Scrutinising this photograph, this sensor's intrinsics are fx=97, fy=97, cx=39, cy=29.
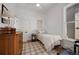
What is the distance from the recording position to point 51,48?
5.62ft

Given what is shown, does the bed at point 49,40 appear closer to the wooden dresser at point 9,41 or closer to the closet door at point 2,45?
the wooden dresser at point 9,41

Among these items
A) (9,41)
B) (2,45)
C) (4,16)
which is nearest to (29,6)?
(4,16)

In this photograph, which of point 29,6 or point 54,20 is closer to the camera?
point 29,6

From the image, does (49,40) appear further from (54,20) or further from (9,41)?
(9,41)

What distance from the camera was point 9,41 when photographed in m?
1.57

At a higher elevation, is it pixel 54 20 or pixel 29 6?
pixel 29 6

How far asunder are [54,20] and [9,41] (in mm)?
847

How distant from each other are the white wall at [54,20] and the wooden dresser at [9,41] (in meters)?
0.54

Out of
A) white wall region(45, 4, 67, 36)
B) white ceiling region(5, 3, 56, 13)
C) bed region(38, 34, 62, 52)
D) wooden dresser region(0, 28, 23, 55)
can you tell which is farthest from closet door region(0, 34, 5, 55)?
white wall region(45, 4, 67, 36)

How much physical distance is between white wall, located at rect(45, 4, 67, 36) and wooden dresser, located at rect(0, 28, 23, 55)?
0.54m

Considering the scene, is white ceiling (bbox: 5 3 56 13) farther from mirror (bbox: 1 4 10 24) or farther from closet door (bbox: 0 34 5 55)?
closet door (bbox: 0 34 5 55)
